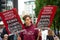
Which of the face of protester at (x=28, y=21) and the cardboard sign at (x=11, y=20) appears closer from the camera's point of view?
the face of protester at (x=28, y=21)

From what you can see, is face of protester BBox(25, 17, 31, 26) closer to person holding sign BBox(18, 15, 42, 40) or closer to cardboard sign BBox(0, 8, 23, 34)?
person holding sign BBox(18, 15, 42, 40)

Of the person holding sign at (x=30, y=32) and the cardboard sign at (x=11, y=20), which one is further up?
the cardboard sign at (x=11, y=20)

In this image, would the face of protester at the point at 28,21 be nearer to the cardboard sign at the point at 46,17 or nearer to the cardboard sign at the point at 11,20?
the cardboard sign at the point at 11,20

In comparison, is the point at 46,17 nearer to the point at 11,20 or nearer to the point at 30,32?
the point at 30,32

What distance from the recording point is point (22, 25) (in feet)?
27.2

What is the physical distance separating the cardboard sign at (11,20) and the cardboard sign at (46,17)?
47 cm

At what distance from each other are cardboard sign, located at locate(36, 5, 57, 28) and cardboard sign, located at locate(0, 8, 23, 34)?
47cm

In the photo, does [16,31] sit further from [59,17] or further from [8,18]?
[59,17]

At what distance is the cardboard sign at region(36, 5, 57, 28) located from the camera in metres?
8.22

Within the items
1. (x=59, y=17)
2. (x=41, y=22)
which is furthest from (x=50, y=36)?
(x=59, y=17)

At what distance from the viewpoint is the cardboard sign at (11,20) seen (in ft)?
26.7

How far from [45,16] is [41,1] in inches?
665

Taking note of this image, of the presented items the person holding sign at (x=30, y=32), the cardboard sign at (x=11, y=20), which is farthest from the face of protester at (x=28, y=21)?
the cardboard sign at (x=11, y=20)

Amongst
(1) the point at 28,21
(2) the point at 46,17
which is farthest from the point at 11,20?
(2) the point at 46,17
